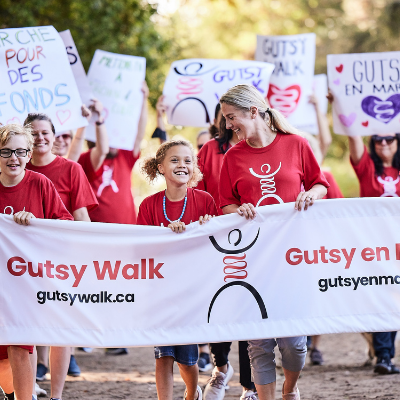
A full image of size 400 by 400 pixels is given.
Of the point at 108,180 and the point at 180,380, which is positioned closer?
the point at 180,380

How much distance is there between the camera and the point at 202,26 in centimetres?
2550

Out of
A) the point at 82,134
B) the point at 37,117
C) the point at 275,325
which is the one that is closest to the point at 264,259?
the point at 275,325

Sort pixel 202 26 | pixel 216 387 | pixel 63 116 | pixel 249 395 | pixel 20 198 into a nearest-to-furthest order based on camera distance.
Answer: pixel 20 198 < pixel 249 395 < pixel 216 387 < pixel 63 116 < pixel 202 26

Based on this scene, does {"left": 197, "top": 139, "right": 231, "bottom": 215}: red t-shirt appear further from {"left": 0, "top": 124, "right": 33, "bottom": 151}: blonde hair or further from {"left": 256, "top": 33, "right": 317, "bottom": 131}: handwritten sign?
{"left": 256, "top": 33, "right": 317, "bottom": 131}: handwritten sign

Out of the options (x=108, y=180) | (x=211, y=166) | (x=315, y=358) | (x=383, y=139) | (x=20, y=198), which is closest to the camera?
(x=20, y=198)

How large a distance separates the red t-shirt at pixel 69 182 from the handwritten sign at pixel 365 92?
255 cm

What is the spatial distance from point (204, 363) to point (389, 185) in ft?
7.89

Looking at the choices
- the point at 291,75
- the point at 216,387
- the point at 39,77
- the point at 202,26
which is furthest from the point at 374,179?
the point at 202,26

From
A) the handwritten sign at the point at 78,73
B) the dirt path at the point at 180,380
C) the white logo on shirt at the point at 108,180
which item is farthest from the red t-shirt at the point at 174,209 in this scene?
the white logo on shirt at the point at 108,180

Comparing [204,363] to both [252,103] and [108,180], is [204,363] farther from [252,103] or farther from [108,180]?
[252,103]

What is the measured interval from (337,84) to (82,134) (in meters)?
2.43

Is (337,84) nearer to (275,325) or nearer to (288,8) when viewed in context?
(275,325)

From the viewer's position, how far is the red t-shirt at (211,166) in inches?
212

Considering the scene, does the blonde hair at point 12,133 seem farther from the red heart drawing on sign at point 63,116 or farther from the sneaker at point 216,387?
the sneaker at point 216,387
